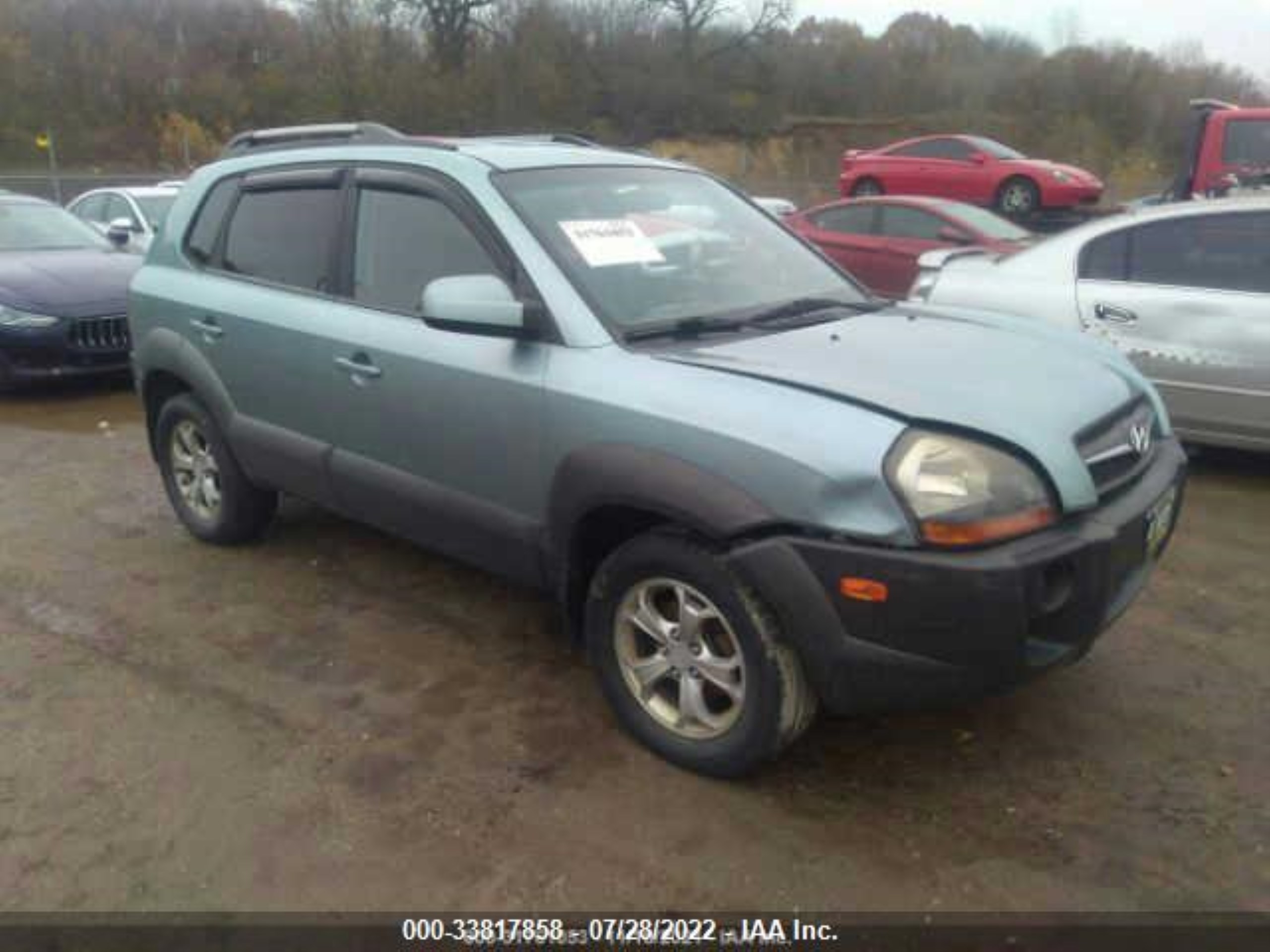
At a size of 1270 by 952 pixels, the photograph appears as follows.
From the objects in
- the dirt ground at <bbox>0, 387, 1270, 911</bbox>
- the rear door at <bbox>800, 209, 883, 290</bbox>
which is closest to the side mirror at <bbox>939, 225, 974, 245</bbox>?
the rear door at <bbox>800, 209, 883, 290</bbox>

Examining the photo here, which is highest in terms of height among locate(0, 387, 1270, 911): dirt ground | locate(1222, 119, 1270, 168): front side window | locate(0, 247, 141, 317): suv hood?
locate(1222, 119, 1270, 168): front side window

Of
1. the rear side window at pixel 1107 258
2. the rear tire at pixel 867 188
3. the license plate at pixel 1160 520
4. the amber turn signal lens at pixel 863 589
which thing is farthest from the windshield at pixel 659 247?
the rear tire at pixel 867 188

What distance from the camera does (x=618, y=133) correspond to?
4778 cm

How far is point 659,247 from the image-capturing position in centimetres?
346

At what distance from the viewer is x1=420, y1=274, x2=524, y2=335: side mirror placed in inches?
120

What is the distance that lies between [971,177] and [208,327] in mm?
14179

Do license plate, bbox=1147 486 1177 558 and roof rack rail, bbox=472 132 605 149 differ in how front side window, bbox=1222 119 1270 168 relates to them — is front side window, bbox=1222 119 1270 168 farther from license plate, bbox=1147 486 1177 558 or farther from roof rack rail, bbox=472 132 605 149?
license plate, bbox=1147 486 1177 558

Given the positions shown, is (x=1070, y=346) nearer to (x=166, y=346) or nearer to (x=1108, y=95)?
(x=166, y=346)

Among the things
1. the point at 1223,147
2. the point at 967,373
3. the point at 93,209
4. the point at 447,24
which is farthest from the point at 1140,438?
the point at 447,24

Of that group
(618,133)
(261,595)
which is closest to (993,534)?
(261,595)

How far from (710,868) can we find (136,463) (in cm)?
493

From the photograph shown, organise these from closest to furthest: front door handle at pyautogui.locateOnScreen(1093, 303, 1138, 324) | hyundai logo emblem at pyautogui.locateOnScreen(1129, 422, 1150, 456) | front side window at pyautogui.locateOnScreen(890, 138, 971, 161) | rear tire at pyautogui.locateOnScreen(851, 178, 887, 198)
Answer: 1. hyundai logo emblem at pyautogui.locateOnScreen(1129, 422, 1150, 456)
2. front door handle at pyautogui.locateOnScreen(1093, 303, 1138, 324)
3. front side window at pyautogui.locateOnScreen(890, 138, 971, 161)
4. rear tire at pyautogui.locateOnScreen(851, 178, 887, 198)

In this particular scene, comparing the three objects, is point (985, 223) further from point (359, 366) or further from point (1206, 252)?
point (359, 366)

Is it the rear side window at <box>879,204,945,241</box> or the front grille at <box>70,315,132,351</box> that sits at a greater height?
the rear side window at <box>879,204,945,241</box>
